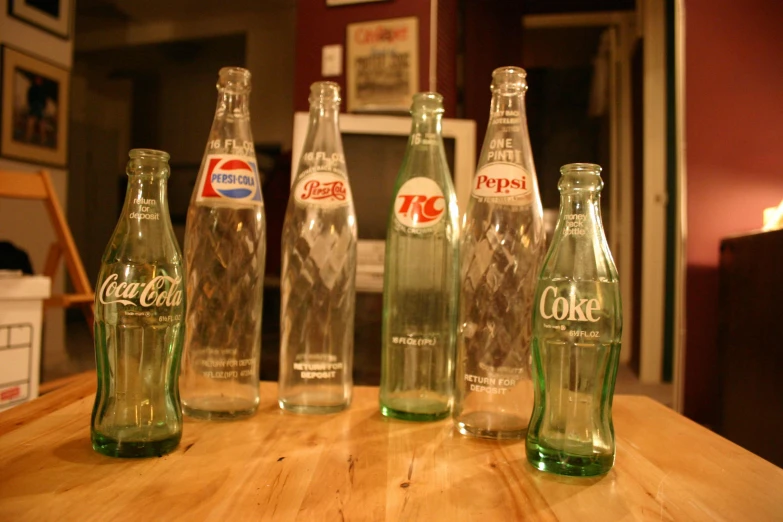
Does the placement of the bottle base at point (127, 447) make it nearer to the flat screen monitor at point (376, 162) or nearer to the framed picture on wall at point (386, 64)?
the flat screen monitor at point (376, 162)

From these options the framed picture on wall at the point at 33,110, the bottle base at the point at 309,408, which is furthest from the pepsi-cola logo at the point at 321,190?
the framed picture on wall at the point at 33,110

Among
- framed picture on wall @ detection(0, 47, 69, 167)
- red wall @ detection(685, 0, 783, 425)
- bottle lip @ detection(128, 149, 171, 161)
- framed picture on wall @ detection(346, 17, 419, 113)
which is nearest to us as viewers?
bottle lip @ detection(128, 149, 171, 161)

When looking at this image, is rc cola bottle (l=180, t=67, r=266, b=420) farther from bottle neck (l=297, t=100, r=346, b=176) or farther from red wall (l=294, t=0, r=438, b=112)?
red wall (l=294, t=0, r=438, b=112)

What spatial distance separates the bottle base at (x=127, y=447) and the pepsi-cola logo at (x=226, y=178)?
0.85ft

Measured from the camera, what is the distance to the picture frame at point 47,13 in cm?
256

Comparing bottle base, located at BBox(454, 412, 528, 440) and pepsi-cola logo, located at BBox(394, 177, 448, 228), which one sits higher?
pepsi-cola logo, located at BBox(394, 177, 448, 228)

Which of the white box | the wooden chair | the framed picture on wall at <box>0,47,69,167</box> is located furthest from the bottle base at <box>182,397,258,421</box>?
the framed picture on wall at <box>0,47,69,167</box>

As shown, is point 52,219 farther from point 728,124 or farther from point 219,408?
point 728,124

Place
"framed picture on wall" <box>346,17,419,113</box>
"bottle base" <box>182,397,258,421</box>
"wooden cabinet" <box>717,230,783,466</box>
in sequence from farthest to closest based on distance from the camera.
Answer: "framed picture on wall" <box>346,17,419,113</box> → "wooden cabinet" <box>717,230,783,466</box> → "bottle base" <box>182,397,258,421</box>

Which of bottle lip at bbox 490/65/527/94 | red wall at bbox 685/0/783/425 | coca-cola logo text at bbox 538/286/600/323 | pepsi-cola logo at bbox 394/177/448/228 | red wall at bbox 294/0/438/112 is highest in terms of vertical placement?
red wall at bbox 294/0/438/112

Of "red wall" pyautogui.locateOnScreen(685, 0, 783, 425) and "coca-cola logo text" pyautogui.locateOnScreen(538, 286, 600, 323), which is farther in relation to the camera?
"red wall" pyautogui.locateOnScreen(685, 0, 783, 425)

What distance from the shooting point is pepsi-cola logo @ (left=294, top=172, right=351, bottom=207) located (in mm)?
604

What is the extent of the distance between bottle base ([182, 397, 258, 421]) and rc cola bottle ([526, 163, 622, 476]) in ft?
0.98

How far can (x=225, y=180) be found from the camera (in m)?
0.57
